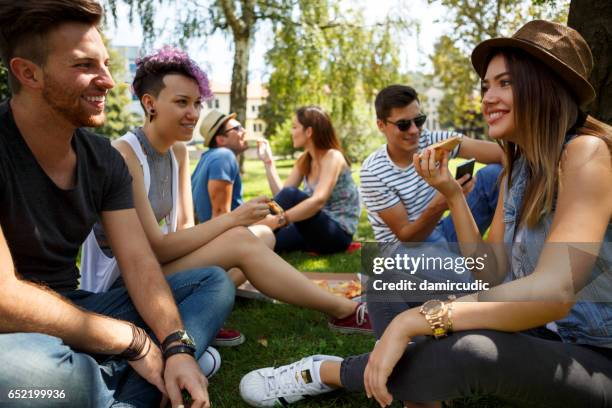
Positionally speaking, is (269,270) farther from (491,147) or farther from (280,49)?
(280,49)

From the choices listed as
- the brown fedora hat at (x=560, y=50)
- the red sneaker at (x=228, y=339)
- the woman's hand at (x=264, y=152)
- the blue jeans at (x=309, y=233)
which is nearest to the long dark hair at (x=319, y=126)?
the blue jeans at (x=309, y=233)

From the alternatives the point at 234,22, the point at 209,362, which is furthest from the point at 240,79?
the point at 209,362

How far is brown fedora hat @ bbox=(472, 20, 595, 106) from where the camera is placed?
2.00m

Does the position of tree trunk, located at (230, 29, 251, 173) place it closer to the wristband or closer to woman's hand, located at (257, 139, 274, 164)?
woman's hand, located at (257, 139, 274, 164)

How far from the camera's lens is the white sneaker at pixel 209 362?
2.62 meters

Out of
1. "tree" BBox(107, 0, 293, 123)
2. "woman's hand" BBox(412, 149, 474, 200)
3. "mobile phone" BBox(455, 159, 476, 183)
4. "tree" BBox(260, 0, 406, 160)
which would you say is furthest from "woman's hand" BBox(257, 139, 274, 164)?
"tree" BBox(260, 0, 406, 160)

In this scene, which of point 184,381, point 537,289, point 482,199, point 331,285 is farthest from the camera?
point 331,285

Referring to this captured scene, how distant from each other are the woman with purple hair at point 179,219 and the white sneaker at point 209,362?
45 cm

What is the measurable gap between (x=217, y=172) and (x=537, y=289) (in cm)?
362

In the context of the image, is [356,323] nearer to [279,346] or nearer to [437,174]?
[279,346]

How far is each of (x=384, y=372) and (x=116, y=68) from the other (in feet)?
112

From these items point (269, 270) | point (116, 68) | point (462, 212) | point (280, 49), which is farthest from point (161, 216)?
point (116, 68)

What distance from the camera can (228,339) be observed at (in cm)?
320

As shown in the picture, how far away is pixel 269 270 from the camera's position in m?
3.05
